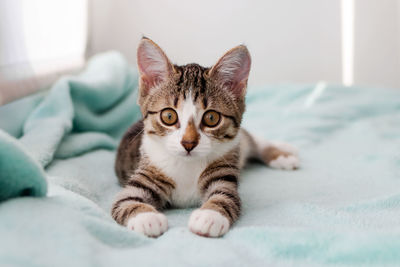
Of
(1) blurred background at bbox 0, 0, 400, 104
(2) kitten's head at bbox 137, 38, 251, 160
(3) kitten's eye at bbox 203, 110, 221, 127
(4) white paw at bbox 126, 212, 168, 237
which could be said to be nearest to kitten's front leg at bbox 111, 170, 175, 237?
(4) white paw at bbox 126, 212, 168, 237

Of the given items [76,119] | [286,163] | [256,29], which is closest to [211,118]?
[286,163]

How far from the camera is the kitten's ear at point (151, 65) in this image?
1.29 m

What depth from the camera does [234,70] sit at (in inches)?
52.5

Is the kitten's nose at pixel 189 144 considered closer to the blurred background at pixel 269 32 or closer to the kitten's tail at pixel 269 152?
the kitten's tail at pixel 269 152

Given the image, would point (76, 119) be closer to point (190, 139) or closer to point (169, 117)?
point (169, 117)

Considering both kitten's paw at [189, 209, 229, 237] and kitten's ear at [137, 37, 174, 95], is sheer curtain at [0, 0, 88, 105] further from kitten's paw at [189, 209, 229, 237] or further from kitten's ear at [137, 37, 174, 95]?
kitten's paw at [189, 209, 229, 237]

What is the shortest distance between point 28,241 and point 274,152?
128cm

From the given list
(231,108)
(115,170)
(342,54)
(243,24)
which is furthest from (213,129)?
(342,54)

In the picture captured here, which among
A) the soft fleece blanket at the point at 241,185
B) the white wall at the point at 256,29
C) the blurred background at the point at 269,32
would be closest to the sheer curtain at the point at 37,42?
the soft fleece blanket at the point at 241,185

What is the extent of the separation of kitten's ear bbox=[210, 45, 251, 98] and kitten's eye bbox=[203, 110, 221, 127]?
0.14 metres

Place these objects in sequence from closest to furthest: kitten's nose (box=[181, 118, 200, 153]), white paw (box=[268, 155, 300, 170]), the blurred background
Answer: kitten's nose (box=[181, 118, 200, 153]), white paw (box=[268, 155, 300, 170]), the blurred background

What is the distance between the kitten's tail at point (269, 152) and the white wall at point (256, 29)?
141 cm

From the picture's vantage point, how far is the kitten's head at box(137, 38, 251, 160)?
1.18m

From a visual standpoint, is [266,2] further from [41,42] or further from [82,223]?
[82,223]
